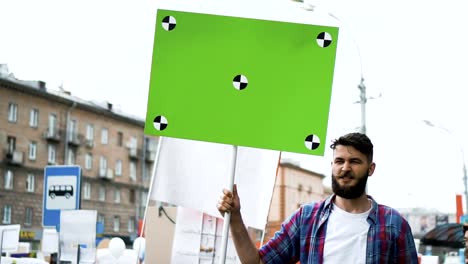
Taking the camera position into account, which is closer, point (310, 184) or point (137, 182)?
point (137, 182)

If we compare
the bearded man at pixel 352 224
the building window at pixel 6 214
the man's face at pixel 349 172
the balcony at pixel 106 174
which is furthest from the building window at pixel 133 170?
the man's face at pixel 349 172

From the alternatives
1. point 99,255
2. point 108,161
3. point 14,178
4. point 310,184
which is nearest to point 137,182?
point 108,161

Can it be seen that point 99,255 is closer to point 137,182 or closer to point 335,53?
point 335,53

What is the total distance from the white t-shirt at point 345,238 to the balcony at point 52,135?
51541 millimetres

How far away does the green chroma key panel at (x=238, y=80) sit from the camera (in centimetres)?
379

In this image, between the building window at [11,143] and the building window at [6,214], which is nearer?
the building window at [6,214]

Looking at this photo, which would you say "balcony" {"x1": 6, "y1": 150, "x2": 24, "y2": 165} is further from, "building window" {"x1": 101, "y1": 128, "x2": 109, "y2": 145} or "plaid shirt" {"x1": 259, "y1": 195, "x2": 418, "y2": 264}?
"plaid shirt" {"x1": 259, "y1": 195, "x2": 418, "y2": 264}

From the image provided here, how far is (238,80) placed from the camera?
12.6 ft

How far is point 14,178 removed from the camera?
5066 centimetres

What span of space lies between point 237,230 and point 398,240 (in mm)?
656

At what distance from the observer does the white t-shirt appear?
3.07 m

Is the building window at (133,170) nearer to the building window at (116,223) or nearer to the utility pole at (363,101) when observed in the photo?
the building window at (116,223)

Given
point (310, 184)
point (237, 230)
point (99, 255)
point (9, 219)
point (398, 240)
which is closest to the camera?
point (398, 240)

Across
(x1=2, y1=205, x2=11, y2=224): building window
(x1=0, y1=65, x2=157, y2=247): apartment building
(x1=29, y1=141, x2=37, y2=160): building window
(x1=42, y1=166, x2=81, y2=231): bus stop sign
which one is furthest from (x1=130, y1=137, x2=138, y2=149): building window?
(x1=42, y1=166, x2=81, y2=231): bus stop sign
